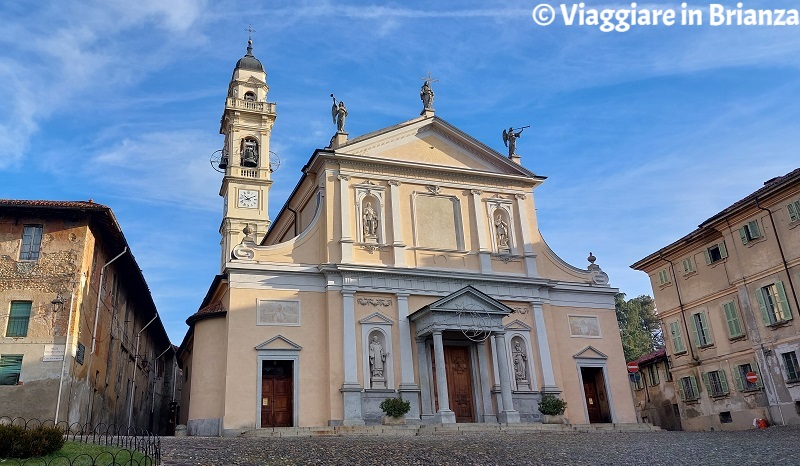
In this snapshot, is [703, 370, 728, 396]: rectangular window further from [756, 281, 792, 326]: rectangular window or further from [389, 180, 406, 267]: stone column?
[389, 180, 406, 267]: stone column

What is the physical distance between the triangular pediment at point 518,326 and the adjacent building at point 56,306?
1433cm

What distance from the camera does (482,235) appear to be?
2589 cm

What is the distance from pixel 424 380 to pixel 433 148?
9.82m

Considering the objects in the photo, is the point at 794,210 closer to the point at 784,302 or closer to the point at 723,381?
the point at 784,302

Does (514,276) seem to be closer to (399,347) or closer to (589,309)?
(589,309)

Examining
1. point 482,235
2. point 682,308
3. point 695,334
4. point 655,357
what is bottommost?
point 655,357

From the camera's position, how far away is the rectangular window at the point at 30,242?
63.6 feet

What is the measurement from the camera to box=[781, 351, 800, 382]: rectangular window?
24.4 metres

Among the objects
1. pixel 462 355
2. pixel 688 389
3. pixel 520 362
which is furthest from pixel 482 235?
pixel 688 389

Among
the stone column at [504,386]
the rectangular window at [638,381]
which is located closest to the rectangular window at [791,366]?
the stone column at [504,386]

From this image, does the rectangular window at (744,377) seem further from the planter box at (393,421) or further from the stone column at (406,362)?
the planter box at (393,421)

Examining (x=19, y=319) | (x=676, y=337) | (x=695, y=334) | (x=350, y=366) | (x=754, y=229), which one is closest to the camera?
(x=19, y=319)

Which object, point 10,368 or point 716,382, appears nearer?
Result: point 10,368

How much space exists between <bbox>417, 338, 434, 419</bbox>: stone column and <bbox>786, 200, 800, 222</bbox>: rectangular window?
15.1 m
